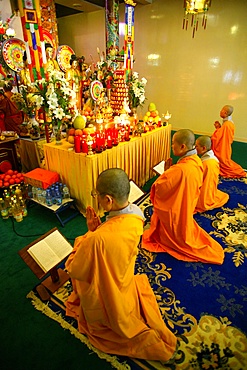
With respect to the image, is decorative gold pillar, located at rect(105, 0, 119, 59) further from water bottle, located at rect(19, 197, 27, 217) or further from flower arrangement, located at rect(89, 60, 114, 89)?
water bottle, located at rect(19, 197, 27, 217)

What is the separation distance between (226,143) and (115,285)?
173 inches

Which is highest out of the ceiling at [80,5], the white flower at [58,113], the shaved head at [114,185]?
the ceiling at [80,5]

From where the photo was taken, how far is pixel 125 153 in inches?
152

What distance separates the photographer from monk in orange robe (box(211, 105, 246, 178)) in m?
4.86

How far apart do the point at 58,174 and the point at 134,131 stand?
163 centimetres

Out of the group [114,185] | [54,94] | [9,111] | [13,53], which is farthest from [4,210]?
[13,53]

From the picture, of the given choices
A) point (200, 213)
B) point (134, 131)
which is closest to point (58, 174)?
point (134, 131)

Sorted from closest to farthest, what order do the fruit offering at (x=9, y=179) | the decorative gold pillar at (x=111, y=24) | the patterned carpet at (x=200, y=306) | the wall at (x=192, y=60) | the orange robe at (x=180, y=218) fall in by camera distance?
the patterned carpet at (x=200, y=306) < the orange robe at (x=180, y=218) < the fruit offering at (x=9, y=179) < the wall at (x=192, y=60) < the decorative gold pillar at (x=111, y=24)

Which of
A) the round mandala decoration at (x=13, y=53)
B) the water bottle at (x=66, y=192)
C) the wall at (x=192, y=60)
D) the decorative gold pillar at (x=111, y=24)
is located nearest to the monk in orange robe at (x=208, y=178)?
the water bottle at (x=66, y=192)

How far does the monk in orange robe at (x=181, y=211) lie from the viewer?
8.47 ft

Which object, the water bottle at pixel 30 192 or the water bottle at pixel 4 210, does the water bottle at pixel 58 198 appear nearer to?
the water bottle at pixel 30 192

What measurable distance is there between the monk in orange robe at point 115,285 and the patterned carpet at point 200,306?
0.43ft

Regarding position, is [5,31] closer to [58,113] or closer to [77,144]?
[58,113]

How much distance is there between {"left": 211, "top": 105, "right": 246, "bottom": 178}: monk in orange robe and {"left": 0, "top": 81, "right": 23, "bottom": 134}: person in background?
14.8 ft
